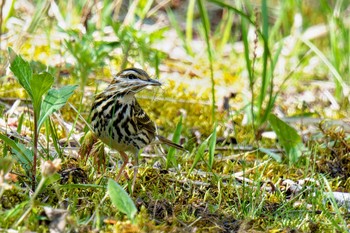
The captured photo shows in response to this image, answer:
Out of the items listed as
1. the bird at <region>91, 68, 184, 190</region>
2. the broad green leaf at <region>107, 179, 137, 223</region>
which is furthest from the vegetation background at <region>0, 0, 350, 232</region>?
the bird at <region>91, 68, 184, 190</region>

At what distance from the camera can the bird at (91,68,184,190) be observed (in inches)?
193

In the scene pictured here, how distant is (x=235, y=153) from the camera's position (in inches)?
231

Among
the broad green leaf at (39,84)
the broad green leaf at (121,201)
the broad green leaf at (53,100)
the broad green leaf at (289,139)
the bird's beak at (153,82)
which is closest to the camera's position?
the broad green leaf at (121,201)

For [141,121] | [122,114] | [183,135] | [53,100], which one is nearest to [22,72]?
[53,100]

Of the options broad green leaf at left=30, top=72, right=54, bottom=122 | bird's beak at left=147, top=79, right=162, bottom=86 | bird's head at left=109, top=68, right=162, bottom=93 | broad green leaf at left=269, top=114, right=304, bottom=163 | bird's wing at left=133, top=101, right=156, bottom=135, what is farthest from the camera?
broad green leaf at left=269, top=114, right=304, bottom=163

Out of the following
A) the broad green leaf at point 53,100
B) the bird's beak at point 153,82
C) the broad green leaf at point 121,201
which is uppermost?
the broad green leaf at point 53,100

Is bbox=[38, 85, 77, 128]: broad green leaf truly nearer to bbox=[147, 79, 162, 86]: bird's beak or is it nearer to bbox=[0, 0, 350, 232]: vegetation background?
bbox=[0, 0, 350, 232]: vegetation background

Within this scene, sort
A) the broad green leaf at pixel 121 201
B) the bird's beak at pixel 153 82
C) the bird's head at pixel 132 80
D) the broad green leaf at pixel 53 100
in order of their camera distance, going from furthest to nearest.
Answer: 1. the bird's head at pixel 132 80
2. the bird's beak at pixel 153 82
3. the broad green leaf at pixel 53 100
4. the broad green leaf at pixel 121 201

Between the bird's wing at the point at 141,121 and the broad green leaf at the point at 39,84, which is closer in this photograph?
the broad green leaf at the point at 39,84

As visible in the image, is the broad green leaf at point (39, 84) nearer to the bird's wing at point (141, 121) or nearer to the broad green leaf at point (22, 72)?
the broad green leaf at point (22, 72)

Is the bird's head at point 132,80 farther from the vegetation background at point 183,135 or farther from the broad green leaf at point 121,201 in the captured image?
the broad green leaf at point 121,201

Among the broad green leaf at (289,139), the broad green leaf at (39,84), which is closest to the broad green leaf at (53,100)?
the broad green leaf at (39,84)

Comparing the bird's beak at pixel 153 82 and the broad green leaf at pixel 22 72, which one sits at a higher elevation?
the broad green leaf at pixel 22 72

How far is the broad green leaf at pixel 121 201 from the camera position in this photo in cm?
363
